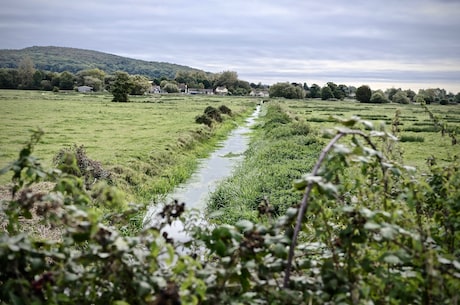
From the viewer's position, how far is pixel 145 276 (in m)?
2.20

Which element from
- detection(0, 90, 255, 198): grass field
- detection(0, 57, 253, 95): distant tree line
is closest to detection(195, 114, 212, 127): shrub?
detection(0, 90, 255, 198): grass field

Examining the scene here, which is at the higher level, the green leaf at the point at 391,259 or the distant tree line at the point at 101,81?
the distant tree line at the point at 101,81

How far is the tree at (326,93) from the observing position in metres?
138

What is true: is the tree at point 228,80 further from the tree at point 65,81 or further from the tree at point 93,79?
the tree at point 65,81

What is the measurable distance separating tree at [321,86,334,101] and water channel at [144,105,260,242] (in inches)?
4266

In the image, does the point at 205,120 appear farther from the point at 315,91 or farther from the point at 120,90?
the point at 315,91

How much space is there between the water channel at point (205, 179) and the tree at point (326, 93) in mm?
108348

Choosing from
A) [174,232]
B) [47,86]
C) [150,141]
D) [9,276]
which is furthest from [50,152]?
[47,86]

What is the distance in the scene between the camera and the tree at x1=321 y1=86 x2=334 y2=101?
138 metres

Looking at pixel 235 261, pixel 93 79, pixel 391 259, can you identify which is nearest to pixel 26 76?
pixel 93 79

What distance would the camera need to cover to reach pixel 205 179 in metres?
20.5

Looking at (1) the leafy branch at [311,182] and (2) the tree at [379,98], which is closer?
(1) the leafy branch at [311,182]

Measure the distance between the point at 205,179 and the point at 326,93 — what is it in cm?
12416

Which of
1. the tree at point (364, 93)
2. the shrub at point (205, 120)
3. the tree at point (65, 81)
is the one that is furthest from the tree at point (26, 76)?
the tree at point (364, 93)
